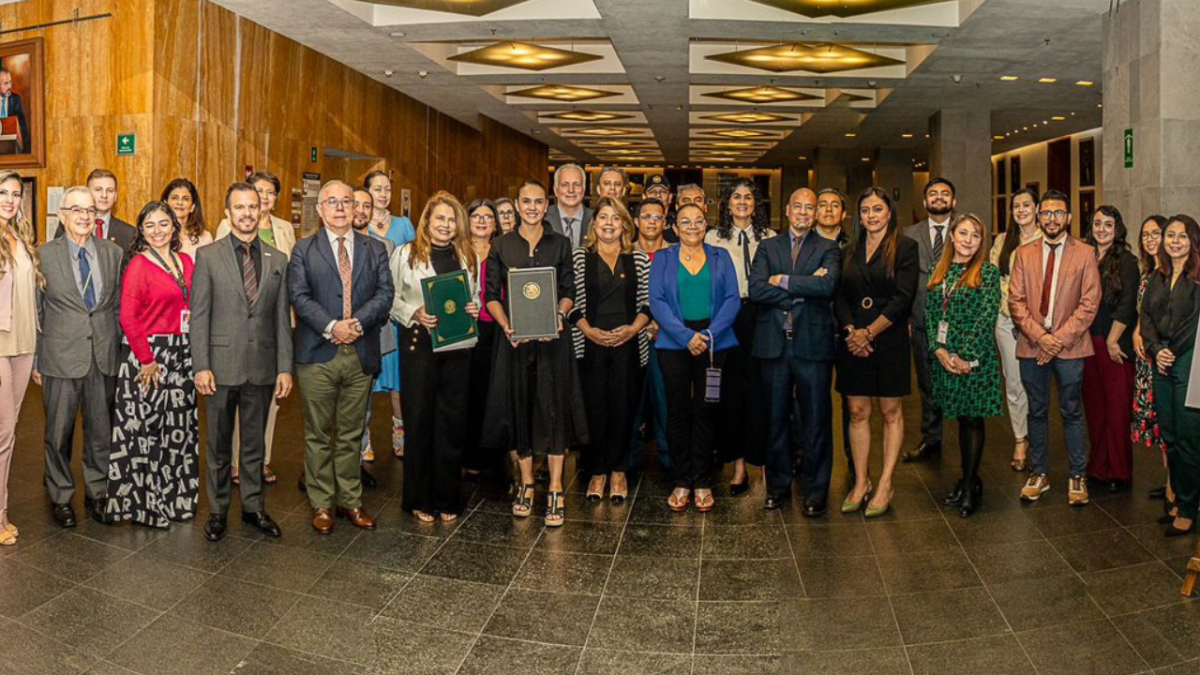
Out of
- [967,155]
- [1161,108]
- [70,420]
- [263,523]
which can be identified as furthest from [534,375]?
[967,155]

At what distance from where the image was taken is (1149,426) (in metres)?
5.62

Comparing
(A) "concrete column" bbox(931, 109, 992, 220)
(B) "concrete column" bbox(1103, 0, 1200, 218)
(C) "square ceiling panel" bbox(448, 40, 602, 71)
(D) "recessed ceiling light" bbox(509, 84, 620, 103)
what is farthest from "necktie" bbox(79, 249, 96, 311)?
(A) "concrete column" bbox(931, 109, 992, 220)

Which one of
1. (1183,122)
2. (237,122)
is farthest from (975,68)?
(237,122)

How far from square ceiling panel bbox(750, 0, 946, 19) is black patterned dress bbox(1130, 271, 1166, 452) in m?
5.13

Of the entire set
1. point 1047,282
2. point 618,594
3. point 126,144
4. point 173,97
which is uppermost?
point 173,97

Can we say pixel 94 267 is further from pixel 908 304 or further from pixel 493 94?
pixel 493 94

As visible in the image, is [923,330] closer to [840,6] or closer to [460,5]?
[840,6]

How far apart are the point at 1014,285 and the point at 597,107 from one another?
1350 centimetres

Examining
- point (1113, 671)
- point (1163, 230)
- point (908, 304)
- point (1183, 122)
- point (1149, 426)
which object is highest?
point (1183, 122)

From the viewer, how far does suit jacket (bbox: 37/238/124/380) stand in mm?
5070

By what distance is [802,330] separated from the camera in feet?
17.9

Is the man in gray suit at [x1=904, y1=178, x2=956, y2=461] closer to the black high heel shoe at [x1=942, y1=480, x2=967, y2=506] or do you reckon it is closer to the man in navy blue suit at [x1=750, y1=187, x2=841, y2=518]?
the black high heel shoe at [x1=942, y1=480, x2=967, y2=506]

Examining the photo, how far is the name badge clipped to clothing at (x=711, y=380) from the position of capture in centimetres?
540

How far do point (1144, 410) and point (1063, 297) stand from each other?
0.88 metres
